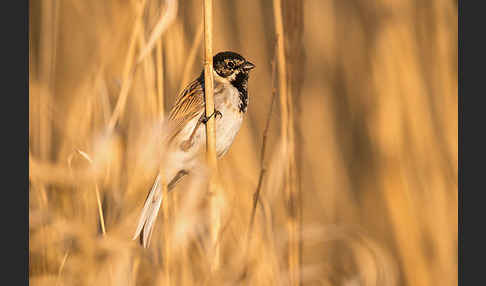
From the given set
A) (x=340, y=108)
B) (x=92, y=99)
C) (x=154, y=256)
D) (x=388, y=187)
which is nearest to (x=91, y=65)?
(x=92, y=99)

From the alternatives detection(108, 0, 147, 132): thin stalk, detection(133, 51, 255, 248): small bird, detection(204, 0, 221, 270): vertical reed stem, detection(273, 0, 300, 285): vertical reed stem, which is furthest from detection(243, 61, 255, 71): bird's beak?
detection(108, 0, 147, 132): thin stalk

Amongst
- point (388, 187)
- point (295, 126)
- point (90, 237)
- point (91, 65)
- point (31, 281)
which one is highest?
point (91, 65)

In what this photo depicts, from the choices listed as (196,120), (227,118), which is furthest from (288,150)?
(196,120)

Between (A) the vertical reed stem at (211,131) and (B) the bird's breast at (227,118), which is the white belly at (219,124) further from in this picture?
(A) the vertical reed stem at (211,131)

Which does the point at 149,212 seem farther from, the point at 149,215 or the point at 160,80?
the point at 160,80

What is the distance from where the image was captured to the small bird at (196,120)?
6.20 ft

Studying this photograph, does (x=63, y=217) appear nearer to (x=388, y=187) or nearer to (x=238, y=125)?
(x=238, y=125)

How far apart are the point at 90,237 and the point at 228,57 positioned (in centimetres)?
72

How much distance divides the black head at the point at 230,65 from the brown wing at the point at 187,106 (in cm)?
12

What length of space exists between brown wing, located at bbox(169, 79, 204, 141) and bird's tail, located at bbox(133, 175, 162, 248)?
185 millimetres

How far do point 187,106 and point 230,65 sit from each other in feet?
0.63

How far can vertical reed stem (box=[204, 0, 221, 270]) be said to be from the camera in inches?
65.6

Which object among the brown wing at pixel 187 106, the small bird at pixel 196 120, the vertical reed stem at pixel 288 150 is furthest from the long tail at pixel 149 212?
the vertical reed stem at pixel 288 150

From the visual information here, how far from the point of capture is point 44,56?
2.10 metres
